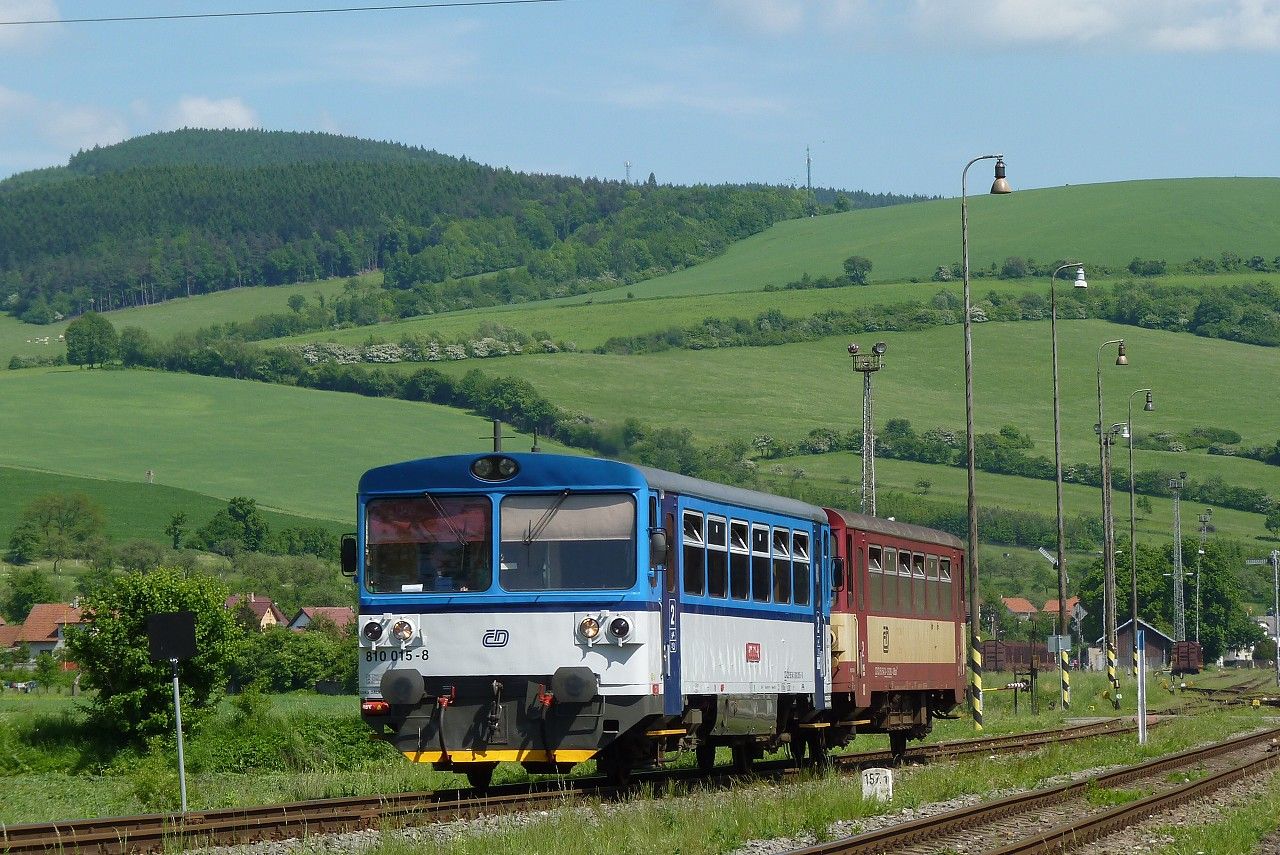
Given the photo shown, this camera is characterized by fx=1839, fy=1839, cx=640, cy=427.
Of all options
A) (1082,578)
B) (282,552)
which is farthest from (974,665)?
(1082,578)

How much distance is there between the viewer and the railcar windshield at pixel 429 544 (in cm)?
1803

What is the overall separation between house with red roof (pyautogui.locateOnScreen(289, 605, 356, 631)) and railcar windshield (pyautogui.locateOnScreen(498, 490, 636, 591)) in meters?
86.0

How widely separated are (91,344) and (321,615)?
66912 millimetres

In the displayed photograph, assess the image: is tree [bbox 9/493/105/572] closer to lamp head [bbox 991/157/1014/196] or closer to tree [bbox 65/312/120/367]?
tree [bbox 65/312/120/367]

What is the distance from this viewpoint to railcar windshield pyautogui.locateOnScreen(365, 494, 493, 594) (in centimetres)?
1803

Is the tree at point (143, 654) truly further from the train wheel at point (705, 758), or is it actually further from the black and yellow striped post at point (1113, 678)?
the black and yellow striped post at point (1113, 678)

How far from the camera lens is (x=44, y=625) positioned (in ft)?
382

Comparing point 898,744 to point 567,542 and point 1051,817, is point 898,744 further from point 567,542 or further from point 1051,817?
point 567,542

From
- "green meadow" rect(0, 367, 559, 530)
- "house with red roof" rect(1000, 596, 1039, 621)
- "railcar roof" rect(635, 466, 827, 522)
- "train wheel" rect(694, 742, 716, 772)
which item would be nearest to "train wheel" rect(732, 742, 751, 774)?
"train wheel" rect(694, 742, 716, 772)

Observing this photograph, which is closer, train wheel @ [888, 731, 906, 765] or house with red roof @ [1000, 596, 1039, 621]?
train wheel @ [888, 731, 906, 765]

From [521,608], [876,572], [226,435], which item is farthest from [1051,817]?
[226,435]

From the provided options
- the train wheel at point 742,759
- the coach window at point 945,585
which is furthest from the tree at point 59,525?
the train wheel at point 742,759

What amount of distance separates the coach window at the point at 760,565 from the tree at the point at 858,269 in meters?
162

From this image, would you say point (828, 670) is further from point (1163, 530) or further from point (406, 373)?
point (406, 373)
